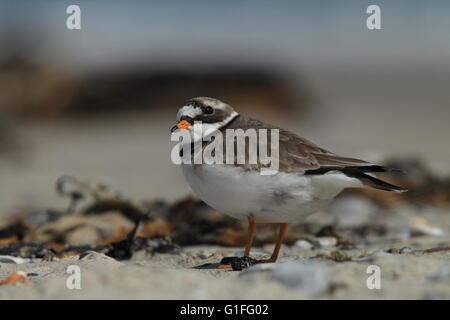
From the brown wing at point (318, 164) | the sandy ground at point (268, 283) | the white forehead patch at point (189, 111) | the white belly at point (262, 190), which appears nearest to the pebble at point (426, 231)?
the brown wing at point (318, 164)

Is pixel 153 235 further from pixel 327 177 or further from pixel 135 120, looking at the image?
pixel 135 120

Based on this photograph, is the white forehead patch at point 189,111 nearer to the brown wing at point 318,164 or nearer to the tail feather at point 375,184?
the brown wing at point 318,164

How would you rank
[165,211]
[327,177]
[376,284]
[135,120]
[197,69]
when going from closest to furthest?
[376,284] < [327,177] < [165,211] < [135,120] < [197,69]

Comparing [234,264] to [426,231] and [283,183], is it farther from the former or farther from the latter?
[426,231]

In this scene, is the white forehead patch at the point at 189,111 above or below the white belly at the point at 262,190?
above

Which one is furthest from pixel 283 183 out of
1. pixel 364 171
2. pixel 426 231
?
pixel 426 231

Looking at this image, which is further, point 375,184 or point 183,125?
point 183,125
